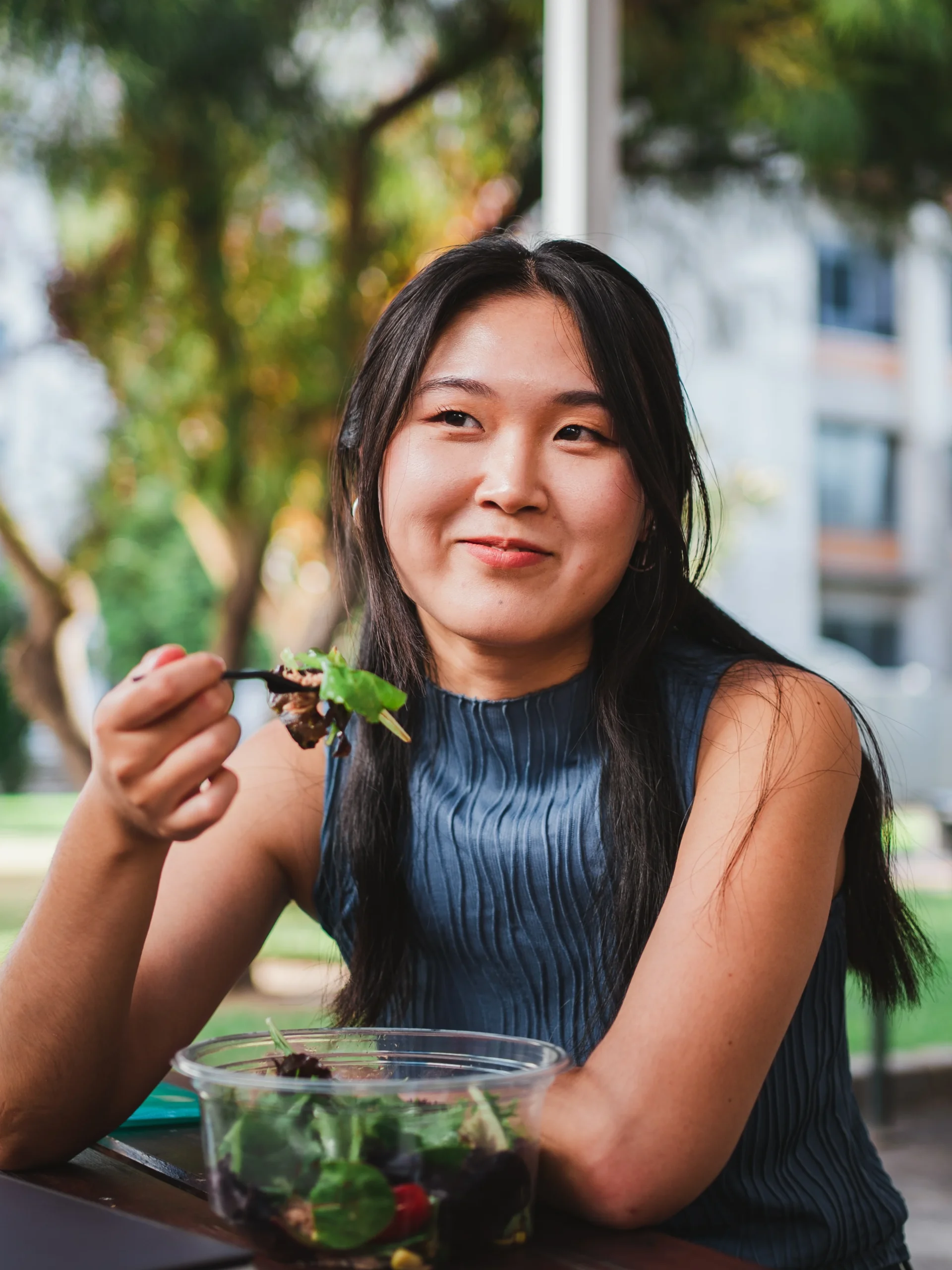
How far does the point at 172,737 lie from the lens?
0.86 metres

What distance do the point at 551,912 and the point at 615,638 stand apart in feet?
0.86

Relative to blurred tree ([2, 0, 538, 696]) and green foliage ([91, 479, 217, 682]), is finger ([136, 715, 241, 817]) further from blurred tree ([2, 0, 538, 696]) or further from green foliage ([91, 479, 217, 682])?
blurred tree ([2, 0, 538, 696])

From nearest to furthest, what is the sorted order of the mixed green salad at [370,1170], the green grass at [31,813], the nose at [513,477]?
the mixed green salad at [370,1170]
the nose at [513,477]
the green grass at [31,813]

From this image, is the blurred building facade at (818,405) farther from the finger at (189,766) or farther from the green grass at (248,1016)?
the finger at (189,766)

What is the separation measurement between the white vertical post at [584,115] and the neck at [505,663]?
1903 millimetres

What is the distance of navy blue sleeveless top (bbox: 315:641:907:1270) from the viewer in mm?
1196

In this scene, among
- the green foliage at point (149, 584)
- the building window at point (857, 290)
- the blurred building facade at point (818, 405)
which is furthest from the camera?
the building window at point (857, 290)

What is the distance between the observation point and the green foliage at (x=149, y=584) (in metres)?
3.50

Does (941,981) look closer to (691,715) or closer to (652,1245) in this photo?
(691,715)

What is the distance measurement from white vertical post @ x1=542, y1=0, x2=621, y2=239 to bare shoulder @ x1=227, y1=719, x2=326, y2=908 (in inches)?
74.9

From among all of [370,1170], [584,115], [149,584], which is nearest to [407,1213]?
[370,1170]

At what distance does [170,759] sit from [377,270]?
3093mm

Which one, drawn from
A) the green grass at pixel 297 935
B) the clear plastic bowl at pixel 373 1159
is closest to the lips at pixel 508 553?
the clear plastic bowl at pixel 373 1159

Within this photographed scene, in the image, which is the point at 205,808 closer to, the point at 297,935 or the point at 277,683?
the point at 277,683
